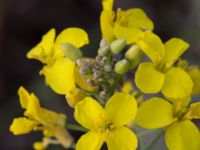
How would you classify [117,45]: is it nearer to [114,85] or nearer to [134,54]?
[134,54]

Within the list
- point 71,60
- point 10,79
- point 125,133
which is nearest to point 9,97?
point 10,79

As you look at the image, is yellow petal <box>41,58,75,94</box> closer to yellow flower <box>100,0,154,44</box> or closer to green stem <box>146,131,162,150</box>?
yellow flower <box>100,0,154,44</box>

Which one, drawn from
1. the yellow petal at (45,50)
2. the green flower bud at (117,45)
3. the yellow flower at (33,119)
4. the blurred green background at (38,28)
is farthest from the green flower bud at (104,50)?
the blurred green background at (38,28)

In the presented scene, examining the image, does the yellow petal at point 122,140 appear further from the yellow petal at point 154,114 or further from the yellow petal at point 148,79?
the yellow petal at point 148,79

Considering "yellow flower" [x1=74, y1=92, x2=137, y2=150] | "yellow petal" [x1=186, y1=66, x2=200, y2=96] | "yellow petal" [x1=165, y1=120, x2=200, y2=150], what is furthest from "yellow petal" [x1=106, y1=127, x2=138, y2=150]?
"yellow petal" [x1=186, y1=66, x2=200, y2=96]

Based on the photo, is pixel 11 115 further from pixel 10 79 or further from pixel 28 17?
pixel 28 17

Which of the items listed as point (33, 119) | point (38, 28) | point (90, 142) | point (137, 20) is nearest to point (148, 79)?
point (90, 142)
